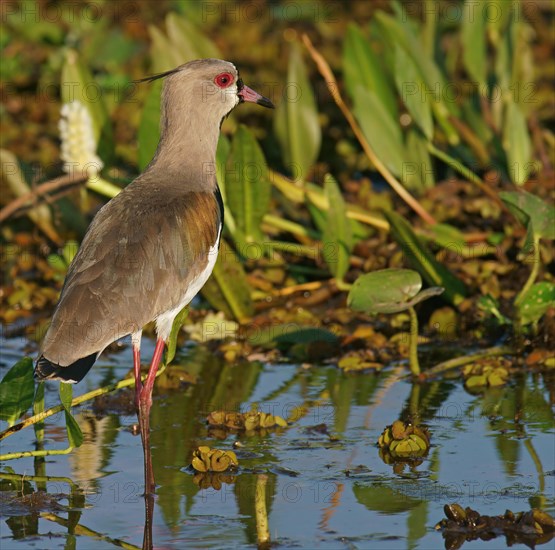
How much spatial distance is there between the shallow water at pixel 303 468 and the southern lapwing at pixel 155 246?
0.25 m

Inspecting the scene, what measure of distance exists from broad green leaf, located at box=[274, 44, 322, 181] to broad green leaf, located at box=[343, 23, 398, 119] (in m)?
0.28

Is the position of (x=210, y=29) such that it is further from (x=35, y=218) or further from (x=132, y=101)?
(x=35, y=218)

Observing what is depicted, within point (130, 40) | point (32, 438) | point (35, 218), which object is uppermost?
point (130, 40)

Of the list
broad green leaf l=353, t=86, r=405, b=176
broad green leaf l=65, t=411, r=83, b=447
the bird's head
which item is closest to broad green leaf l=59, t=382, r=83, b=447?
broad green leaf l=65, t=411, r=83, b=447

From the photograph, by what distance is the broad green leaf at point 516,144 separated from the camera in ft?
22.2

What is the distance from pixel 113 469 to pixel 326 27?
7806 millimetres

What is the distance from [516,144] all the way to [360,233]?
102 cm

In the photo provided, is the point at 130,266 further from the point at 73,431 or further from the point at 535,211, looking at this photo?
the point at 535,211

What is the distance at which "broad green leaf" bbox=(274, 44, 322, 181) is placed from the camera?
7562mm

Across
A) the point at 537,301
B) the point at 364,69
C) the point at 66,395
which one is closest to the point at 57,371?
the point at 66,395

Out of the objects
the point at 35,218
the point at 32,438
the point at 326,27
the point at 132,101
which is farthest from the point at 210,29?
the point at 32,438

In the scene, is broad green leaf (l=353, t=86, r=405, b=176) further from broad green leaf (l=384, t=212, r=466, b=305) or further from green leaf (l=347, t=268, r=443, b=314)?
green leaf (l=347, t=268, r=443, b=314)

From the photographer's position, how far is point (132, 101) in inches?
404

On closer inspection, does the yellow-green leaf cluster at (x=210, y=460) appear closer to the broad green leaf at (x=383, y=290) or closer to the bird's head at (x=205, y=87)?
the broad green leaf at (x=383, y=290)
